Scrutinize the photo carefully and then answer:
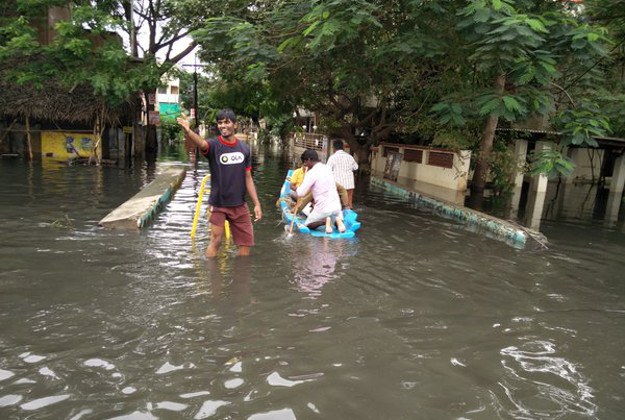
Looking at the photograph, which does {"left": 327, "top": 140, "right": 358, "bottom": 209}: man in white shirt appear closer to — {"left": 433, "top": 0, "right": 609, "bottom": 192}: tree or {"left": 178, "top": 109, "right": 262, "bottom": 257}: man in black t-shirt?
{"left": 433, "top": 0, "right": 609, "bottom": 192}: tree

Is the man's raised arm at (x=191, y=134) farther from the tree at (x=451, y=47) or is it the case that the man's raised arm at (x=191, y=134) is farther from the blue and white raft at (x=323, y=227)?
the tree at (x=451, y=47)

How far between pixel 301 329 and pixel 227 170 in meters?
2.21

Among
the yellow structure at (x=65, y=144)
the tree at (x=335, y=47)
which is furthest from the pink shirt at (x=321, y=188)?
the yellow structure at (x=65, y=144)

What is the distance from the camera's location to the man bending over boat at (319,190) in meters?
7.55

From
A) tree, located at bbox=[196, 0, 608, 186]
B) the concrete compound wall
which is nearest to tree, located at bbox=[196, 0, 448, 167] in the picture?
tree, located at bbox=[196, 0, 608, 186]

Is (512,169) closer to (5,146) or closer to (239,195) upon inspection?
(239,195)

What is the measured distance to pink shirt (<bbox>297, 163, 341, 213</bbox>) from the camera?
7535mm

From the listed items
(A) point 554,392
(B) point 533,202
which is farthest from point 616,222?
(A) point 554,392

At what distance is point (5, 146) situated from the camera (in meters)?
19.9

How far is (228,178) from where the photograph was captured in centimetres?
557

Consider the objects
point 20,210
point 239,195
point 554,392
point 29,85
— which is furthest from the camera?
point 29,85

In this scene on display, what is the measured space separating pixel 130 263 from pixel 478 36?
20.3ft

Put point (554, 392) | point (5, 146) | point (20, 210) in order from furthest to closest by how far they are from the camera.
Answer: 1. point (5, 146)
2. point (20, 210)
3. point (554, 392)

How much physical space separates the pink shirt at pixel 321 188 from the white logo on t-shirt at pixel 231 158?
212 cm
